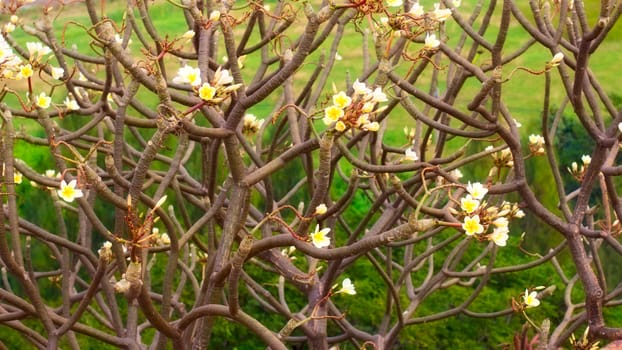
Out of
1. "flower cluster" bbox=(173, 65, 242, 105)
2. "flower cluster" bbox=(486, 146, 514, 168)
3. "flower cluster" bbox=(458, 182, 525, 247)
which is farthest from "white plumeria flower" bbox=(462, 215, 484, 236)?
"flower cluster" bbox=(486, 146, 514, 168)

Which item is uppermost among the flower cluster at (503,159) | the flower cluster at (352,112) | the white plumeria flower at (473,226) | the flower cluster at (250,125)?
the flower cluster at (250,125)

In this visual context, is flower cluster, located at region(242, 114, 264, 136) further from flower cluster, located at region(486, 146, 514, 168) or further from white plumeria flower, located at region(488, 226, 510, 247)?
white plumeria flower, located at region(488, 226, 510, 247)

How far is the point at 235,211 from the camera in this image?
1.51m

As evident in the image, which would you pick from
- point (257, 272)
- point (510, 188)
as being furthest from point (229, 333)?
point (510, 188)

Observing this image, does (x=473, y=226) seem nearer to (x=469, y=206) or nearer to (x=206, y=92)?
(x=469, y=206)

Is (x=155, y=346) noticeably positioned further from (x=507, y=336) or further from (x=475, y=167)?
(x=475, y=167)

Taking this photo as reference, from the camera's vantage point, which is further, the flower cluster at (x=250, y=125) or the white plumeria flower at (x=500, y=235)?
the flower cluster at (x=250, y=125)

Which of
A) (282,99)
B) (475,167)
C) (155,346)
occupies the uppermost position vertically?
(475,167)

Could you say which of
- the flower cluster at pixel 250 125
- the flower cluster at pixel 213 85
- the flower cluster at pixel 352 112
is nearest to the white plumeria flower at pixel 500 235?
the flower cluster at pixel 352 112

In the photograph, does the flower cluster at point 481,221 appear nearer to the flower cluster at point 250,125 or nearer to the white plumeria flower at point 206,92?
the white plumeria flower at point 206,92

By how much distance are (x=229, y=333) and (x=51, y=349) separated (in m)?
1.65

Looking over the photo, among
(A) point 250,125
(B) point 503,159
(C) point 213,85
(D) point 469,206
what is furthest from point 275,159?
(B) point 503,159

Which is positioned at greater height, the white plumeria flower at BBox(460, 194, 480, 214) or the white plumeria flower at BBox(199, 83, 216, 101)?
the white plumeria flower at BBox(199, 83, 216, 101)

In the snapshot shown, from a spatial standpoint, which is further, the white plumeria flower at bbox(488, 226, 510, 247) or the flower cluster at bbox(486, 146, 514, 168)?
the flower cluster at bbox(486, 146, 514, 168)
